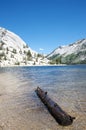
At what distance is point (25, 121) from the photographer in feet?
63.4

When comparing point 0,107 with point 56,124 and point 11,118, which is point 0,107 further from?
point 56,124

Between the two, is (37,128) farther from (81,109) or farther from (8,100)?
(8,100)

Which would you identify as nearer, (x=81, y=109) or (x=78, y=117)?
(x=78, y=117)

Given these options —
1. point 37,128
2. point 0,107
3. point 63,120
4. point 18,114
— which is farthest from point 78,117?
point 0,107

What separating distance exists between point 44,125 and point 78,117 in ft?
12.4

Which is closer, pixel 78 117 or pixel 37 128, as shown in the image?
pixel 37 128

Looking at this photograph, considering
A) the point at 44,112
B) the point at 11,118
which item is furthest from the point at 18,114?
the point at 44,112

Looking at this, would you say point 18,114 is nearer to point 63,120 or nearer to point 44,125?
point 44,125

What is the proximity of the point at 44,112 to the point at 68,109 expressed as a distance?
2.96 m

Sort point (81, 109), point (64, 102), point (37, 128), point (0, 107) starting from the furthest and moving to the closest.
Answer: point (64, 102) < point (0, 107) < point (81, 109) < point (37, 128)

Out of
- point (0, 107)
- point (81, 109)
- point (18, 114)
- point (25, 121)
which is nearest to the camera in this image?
point (25, 121)

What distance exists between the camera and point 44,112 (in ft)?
71.4

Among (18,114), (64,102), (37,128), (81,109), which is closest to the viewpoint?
(37,128)

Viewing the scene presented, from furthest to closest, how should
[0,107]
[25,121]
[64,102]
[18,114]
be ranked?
[64,102] → [0,107] → [18,114] → [25,121]
